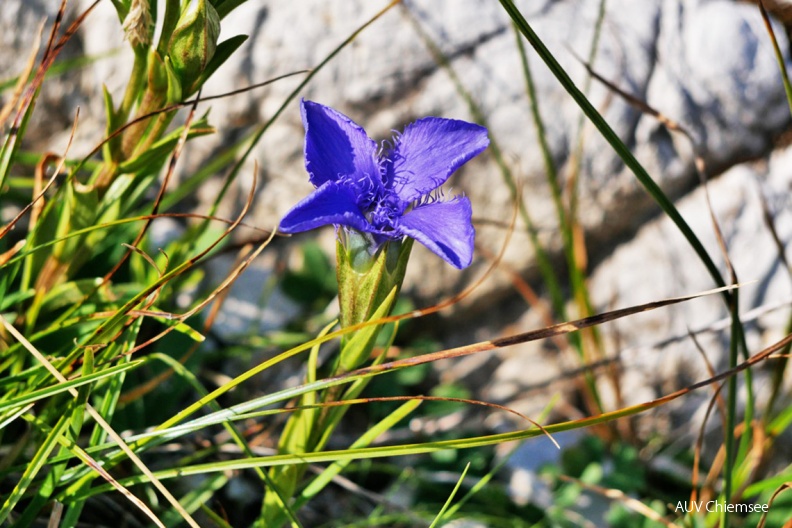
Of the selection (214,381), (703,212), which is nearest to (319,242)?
(214,381)

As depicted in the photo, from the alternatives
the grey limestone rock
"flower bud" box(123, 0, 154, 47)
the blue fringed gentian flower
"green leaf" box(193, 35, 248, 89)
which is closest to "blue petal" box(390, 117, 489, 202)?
the blue fringed gentian flower

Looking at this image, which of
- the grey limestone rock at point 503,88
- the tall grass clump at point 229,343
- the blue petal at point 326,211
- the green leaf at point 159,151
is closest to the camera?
the blue petal at point 326,211

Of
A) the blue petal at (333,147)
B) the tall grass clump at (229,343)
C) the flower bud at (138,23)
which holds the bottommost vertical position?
the tall grass clump at (229,343)

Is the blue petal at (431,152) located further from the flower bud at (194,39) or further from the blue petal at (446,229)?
the flower bud at (194,39)

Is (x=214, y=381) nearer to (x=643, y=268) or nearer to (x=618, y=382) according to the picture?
(x=618, y=382)

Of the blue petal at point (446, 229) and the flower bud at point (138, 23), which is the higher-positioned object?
the flower bud at point (138, 23)

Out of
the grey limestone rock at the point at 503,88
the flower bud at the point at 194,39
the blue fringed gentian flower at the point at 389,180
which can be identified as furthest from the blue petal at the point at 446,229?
the grey limestone rock at the point at 503,88

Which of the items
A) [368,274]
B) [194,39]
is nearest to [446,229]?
[368,274]
